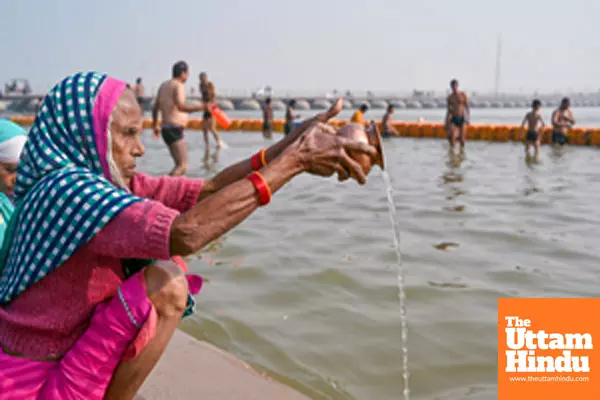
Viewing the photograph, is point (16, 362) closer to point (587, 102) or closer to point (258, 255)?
point (258, 255)

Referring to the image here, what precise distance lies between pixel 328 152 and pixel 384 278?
7.89ft

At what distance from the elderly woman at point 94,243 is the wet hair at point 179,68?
628 centimetres

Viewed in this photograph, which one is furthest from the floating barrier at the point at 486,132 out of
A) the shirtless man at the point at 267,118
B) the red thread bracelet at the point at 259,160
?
the red thread bracelet at the point at 259,160

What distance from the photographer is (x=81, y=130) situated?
1.86 meters

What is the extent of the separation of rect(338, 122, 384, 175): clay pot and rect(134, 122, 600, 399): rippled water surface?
3.71ft

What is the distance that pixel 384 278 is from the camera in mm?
4242

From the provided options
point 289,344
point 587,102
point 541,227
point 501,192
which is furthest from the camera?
point 587,102

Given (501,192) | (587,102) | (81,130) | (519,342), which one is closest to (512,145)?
(501,192)

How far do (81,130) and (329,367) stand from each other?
1755 millimetres

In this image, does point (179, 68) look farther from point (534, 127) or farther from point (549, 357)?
point (534, 127)

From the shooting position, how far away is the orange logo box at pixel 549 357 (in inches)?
108

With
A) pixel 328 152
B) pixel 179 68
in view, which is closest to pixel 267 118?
pixel 179 68

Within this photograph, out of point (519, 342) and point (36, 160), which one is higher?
point (36, 160)

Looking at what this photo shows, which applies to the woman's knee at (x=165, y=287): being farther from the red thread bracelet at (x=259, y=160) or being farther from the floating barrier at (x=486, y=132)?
the floating barrier at (x=486, y=132)
